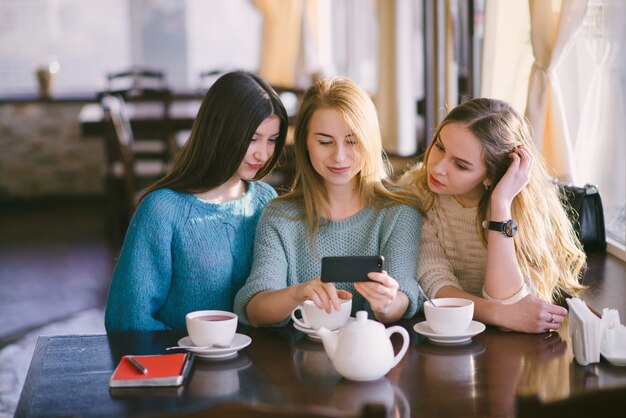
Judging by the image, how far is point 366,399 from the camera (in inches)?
57.5

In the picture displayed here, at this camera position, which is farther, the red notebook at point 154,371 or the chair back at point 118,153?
the chair back at point 118,153

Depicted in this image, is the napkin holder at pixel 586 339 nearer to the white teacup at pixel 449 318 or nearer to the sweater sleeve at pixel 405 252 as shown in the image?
the white teacup at pixel 449 318

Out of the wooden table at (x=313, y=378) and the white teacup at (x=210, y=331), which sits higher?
the white teacup at (x=210, y=331)

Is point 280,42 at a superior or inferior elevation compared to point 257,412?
superior

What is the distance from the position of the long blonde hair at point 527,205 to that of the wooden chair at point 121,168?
3.98 metres

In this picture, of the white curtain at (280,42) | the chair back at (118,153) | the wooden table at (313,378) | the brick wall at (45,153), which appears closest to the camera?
the wooden table at (313,378)

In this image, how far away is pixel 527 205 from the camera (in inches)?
81.0

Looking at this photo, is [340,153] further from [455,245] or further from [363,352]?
[363,352]

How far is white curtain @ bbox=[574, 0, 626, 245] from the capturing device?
254cm

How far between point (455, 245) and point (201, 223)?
652 mm

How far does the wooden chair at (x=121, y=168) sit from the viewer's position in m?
5.93

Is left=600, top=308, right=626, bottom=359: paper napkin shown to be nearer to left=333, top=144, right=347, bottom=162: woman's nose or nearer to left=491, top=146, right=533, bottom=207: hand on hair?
left=491, top=146, right=533, bottom=207: hand on hair

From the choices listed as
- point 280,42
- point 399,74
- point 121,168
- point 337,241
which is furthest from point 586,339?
point 280,42

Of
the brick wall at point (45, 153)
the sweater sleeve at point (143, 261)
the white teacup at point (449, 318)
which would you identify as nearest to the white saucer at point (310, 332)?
the white teacup at point (449, 318)
